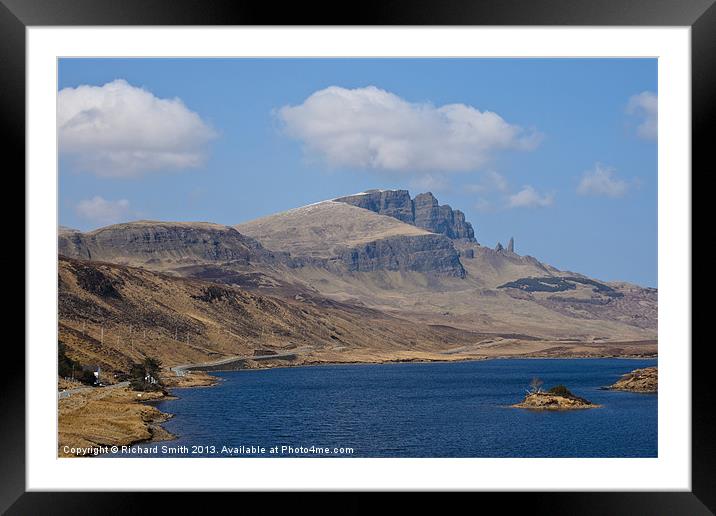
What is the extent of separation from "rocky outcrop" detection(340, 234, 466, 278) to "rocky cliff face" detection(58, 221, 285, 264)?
108 feet

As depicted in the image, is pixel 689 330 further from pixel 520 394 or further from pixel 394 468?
pixel 520 394

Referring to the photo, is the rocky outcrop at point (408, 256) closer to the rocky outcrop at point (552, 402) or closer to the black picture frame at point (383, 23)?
the rocky outcrop at point (552, 402)

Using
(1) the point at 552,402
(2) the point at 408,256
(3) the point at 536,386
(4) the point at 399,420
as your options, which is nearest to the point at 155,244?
(2) the point at 408,256

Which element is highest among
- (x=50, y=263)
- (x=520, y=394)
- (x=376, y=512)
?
(x=50, y=263)

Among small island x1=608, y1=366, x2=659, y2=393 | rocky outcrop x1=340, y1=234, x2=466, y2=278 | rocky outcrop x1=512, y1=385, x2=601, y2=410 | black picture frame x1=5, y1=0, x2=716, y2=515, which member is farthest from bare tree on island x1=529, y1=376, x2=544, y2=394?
rocky outcrop x1=340, y1=234, x2=466, y2=278

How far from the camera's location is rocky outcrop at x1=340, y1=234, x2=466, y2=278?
180125 mm

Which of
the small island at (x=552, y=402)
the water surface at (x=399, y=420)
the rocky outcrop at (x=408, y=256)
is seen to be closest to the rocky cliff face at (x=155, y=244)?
the rocky outcrop at (x=408, y=256)

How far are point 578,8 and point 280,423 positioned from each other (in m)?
29.7

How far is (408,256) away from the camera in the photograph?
619 feet

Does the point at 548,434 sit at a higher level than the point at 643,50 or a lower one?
lower

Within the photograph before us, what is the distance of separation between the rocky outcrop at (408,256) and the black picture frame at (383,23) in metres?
169

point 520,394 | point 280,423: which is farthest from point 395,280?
point 280,423

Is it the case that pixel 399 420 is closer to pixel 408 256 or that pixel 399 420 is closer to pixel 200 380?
pixel 200 380

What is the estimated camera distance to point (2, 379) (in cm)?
712
